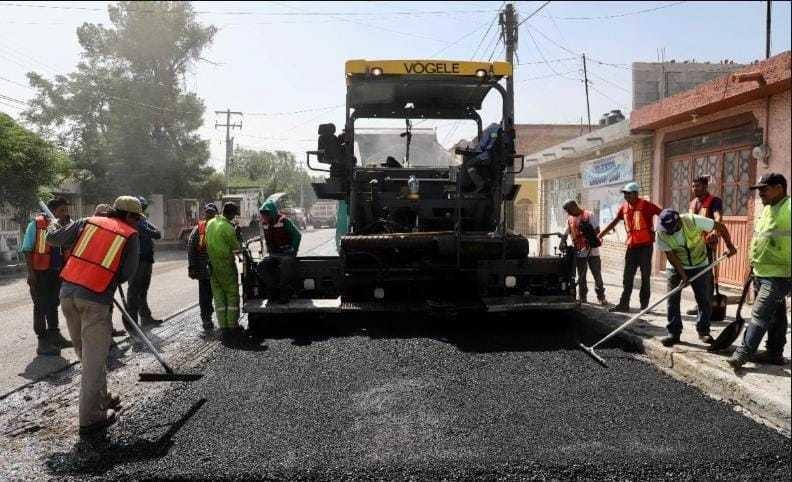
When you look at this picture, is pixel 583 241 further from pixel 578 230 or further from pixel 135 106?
pixel 135 106

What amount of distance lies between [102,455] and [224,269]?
3.06 m

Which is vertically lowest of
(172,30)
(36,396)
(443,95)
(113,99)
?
(36,396)

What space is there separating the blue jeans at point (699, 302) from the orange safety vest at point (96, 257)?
4.19m

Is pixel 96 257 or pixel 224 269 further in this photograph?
pixel 224 269

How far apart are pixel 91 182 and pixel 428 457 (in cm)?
2326

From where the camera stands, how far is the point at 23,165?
12500mm

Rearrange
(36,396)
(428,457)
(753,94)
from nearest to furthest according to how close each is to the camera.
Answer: (428,457), (36,396), (753,94)

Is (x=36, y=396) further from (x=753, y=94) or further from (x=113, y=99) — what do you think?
(x=113, y=99)

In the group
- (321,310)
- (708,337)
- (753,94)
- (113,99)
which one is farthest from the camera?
(113,99)

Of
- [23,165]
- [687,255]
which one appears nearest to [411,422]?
[687,255]

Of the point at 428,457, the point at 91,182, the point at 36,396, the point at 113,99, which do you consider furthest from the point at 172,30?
the point at 428,457

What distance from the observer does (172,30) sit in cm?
2661

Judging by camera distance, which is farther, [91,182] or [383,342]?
[91,182]

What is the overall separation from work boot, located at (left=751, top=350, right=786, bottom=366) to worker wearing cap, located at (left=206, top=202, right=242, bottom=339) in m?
4.59
